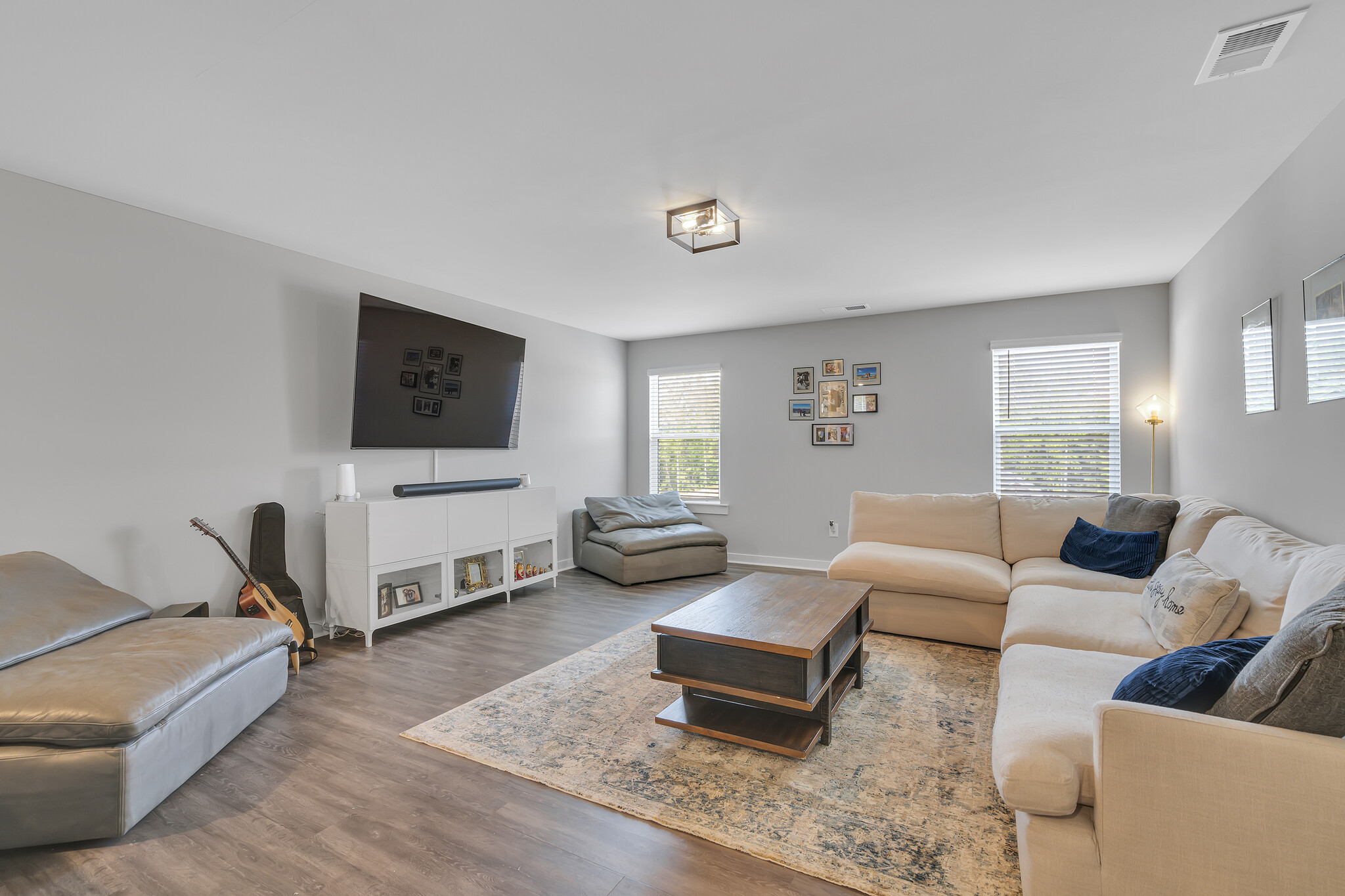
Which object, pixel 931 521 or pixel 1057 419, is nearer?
pixel 931 521

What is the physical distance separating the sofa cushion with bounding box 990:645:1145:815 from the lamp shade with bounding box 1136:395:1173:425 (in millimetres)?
3165

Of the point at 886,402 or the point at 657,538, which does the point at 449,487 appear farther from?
the point at 886,402

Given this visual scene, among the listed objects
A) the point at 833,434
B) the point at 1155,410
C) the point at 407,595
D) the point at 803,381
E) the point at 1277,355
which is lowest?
the point at 407,595

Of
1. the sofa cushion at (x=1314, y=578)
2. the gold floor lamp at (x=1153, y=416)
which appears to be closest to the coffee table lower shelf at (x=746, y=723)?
the sofa cushion at (x=1314, y=578)

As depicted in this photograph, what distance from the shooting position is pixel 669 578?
5559 mm

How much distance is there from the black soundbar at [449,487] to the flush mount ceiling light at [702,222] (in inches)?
95.4

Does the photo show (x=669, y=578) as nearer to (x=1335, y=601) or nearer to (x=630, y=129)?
(x=630, y=129)

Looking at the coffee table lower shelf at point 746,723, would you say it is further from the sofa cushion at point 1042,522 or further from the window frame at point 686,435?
the window frame at point 686,435

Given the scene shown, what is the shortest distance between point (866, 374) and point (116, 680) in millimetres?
5430

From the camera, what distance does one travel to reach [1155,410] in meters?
4.52

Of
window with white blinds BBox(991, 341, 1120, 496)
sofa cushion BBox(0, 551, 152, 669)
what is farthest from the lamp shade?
sofa cushion BBox(0, 551, 152, 669)

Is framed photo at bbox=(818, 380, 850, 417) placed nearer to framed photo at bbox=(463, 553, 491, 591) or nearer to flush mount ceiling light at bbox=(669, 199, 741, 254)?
flush mount ceiling light at bbox=(669, 199, 741, 254)

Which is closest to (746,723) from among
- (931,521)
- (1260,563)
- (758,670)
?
(758,670)

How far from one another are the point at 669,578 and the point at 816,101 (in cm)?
424
